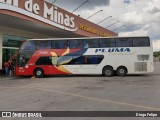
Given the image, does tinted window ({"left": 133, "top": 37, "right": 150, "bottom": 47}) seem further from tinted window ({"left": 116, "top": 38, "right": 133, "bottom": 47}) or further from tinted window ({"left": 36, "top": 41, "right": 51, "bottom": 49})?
tinted window ({"left": 36, "top": 41, "right": 51, "bottom": 49})

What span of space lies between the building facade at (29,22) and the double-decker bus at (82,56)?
83.4 inches

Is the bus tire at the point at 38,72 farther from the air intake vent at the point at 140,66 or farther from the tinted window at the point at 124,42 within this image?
the air intake vent at the point at 140,66

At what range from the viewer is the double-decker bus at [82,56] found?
81.2 feet

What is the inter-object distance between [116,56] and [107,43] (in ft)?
4.25

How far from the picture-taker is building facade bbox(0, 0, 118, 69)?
2211cm

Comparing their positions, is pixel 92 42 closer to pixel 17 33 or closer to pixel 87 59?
pixel 87 59

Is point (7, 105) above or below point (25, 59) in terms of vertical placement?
below

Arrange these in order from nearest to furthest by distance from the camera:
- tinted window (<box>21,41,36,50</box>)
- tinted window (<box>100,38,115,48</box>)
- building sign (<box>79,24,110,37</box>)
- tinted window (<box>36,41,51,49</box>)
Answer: tinted window (<box>100,38,115,48</box>) → tinted window (<box>21,41,36,50</box>) → tinted window (<box>36,41,51,49</box>) → building sign (<box>79,24,110,37</box>)

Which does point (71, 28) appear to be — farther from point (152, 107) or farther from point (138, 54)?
point (152, 107)

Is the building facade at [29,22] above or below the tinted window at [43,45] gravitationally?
above

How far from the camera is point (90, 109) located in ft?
31.7


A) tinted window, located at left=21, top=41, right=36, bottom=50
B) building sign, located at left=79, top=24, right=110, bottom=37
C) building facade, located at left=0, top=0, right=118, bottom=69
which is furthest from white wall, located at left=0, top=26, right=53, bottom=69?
building sign, located at left=79, top=24, right=110, bottom=37

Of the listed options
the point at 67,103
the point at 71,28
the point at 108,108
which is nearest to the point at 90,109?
the point at 108,108

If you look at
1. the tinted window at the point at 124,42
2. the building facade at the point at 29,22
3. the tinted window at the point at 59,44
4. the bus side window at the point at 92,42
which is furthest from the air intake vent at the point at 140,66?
the building facade at the point at 29,22
